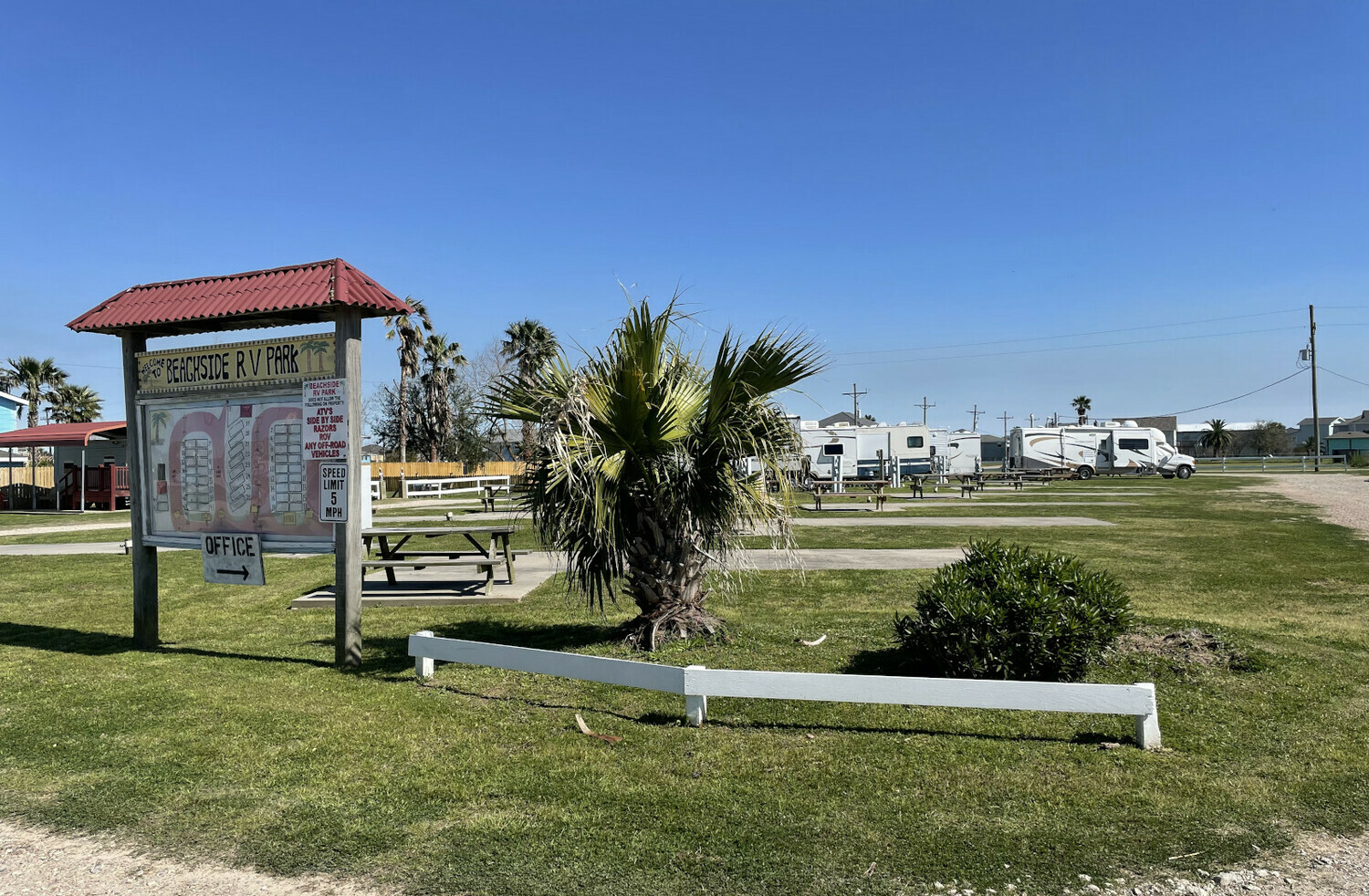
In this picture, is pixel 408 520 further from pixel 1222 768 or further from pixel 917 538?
pixel 1222 768

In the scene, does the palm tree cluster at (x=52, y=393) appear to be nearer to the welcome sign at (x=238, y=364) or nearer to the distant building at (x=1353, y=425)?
the welcome sign at (x=238, y=364)

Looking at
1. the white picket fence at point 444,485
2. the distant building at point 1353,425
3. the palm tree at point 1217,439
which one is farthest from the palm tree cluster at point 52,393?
the distant building at point 1353,425

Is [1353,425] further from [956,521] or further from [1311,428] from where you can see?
[956,521]

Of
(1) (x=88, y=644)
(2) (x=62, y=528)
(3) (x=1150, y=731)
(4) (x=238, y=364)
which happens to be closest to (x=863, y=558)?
(3) (x=1150, y=731)

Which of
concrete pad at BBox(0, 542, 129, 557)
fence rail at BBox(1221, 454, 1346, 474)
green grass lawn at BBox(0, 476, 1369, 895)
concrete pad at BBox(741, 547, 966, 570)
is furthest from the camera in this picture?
fence rail at BBox(1221, 454, 1346, 474)

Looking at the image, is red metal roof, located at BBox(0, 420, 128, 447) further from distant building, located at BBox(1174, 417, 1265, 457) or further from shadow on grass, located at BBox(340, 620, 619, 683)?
distant building, located at BBox(1174, 417, 1265, 457)

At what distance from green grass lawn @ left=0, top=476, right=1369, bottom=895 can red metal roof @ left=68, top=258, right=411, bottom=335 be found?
2795 millimetres

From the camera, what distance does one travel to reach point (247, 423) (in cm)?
727

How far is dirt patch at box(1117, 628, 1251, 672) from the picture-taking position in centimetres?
616

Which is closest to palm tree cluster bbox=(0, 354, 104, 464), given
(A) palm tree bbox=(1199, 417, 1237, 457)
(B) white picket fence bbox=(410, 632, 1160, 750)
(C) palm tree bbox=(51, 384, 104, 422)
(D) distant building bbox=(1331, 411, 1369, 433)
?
(C) palm tree bbox=(51, 384, 104, 422)

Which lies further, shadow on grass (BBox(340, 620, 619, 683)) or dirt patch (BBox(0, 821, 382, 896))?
shadow on grass (BBox(340, 620, 619, 683))

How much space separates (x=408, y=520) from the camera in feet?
73.4

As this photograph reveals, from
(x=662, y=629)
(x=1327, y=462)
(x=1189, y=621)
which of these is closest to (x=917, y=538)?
(x=1189, y=621)

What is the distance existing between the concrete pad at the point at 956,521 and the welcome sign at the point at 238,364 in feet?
41.3
